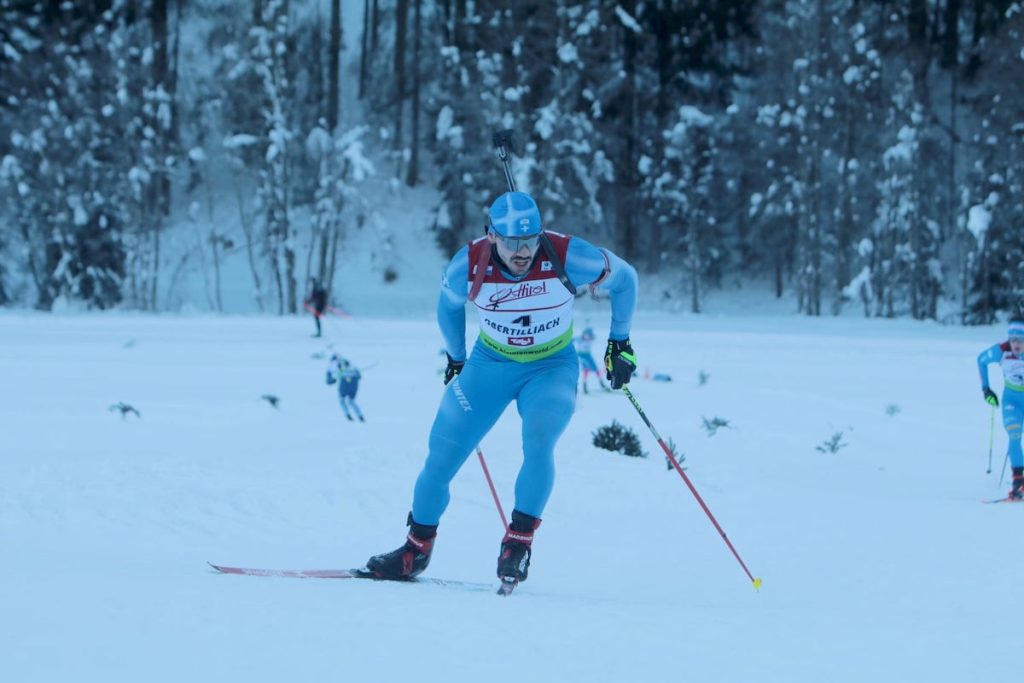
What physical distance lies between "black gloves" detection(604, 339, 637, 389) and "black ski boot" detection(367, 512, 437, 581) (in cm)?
118

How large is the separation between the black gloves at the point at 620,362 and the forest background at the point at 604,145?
94.7 ft

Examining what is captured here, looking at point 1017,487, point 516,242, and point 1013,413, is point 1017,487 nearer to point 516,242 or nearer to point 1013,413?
point 1013,413

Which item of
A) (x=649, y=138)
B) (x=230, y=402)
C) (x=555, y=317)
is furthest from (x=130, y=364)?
(x=649, y=138)

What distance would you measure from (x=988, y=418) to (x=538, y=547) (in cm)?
1066

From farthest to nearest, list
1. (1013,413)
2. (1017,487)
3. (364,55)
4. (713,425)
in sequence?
(364,55) → (713,425) → (1013,413) → (1017,487)

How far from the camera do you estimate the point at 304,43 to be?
150 ft

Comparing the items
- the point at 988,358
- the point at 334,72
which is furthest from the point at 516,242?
the point at 334,72

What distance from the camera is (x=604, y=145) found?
1535 inches

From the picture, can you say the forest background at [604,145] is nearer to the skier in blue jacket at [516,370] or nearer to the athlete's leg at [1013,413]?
the athlete's leg at [1013,413]

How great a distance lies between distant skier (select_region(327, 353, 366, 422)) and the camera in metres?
13.6

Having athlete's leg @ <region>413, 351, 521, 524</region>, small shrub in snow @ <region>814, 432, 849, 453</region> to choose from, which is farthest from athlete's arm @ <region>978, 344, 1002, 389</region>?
athlete's leg @ <region>413, 351, 521, 524</region>

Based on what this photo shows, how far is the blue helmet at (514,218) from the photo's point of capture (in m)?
4.79

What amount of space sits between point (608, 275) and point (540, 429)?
2.85 ft

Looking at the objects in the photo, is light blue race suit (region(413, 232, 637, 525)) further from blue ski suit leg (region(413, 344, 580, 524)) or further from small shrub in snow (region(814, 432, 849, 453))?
small shrub in snow (region(814, 432, 849, 453))
